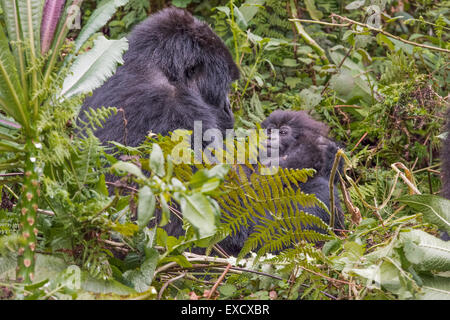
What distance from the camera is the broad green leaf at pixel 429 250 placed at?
5.12 feet

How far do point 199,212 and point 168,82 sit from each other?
1.89 m

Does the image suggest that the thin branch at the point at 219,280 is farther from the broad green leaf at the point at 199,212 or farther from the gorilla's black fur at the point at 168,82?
the gorilla's black fur at the point at 168,82

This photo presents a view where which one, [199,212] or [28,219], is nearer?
[199,212]

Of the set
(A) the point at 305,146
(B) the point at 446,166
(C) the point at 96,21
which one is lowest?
(A) the point at 305,146

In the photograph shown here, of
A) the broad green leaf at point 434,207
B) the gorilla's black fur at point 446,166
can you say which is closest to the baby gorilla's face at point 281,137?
the gorilla's black fur at point 446,166

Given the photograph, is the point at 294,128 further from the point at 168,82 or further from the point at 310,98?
the point at 168,82

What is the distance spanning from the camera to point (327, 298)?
1.61 metres

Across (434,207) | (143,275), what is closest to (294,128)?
(434,207)

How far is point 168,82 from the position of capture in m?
3.02

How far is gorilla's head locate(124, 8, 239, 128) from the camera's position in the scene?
121 inches

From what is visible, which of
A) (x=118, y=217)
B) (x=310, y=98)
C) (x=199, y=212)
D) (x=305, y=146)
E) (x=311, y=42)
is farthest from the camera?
(x=311, y=42)

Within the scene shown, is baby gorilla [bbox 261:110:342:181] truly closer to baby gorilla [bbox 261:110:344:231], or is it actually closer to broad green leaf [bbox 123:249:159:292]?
baby gorilla [bbox 261:110:344:231]
